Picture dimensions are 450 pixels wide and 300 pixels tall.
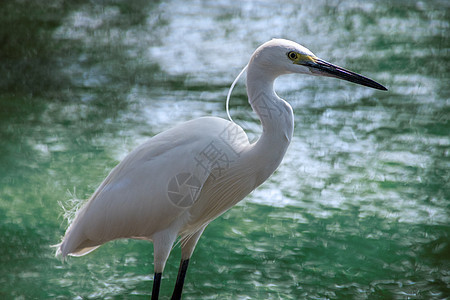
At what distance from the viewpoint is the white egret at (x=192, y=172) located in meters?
2.03

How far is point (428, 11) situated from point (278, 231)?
14.5ft

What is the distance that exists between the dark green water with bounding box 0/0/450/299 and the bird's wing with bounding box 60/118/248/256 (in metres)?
0.52

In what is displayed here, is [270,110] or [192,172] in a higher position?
[270,110]

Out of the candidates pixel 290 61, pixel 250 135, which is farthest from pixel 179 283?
pixel 250 135

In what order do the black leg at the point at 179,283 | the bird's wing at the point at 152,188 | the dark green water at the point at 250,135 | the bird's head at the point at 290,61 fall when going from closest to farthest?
the bird's head at the point at 290,61, the bird's wing at the point at 152,188, the black leg at the point at 179,283, the dark green water at the point at 250,135

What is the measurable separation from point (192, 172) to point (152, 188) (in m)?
0.15

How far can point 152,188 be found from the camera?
2148mm

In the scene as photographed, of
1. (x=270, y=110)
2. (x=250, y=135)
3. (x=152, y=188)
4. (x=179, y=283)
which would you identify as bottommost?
(x=179, y=283)

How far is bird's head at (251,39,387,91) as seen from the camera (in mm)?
2008

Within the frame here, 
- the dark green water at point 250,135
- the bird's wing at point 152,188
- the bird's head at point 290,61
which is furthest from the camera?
the dark green water at point 250,135

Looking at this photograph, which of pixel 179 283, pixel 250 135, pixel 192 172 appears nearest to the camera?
pixel 192 172

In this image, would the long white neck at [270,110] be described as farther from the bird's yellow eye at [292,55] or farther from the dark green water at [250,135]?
the dark green water at [250,135]

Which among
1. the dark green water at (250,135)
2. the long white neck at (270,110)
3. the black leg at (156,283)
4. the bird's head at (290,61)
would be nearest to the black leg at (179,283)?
the black leg at (156,283)

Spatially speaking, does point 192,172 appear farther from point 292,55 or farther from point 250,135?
point 250,135
